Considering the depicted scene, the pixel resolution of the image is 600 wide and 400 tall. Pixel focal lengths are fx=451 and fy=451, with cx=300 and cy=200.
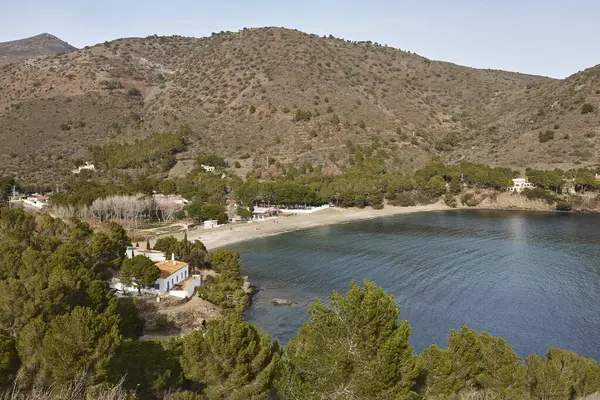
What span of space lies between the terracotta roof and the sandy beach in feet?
61.7

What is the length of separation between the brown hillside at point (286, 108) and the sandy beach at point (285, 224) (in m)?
22.6

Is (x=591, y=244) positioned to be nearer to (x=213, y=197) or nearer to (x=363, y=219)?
(x=363, y=219)

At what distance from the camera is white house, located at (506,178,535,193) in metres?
105

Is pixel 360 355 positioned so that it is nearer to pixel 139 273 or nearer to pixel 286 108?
pixel 139 273

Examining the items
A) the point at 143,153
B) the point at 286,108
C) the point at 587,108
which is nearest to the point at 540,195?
the point at 587,108

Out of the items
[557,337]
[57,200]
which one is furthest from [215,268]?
[57,200]

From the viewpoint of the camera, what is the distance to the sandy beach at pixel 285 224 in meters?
69.6

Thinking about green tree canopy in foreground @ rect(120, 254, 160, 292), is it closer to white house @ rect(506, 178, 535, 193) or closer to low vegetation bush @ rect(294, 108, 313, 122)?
white house @ rect(506, 178, 535, 193)

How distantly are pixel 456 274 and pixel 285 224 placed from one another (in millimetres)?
38932

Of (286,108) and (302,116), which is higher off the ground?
(286,108)

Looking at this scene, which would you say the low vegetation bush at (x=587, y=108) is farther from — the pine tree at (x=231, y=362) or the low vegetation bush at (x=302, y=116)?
the pine tree at (x=231, y=362)

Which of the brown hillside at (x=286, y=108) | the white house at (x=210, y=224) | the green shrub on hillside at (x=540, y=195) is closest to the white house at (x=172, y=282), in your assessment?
the white house at (x=210, y=224)

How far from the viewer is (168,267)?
140ft

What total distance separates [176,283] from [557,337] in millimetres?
31716
